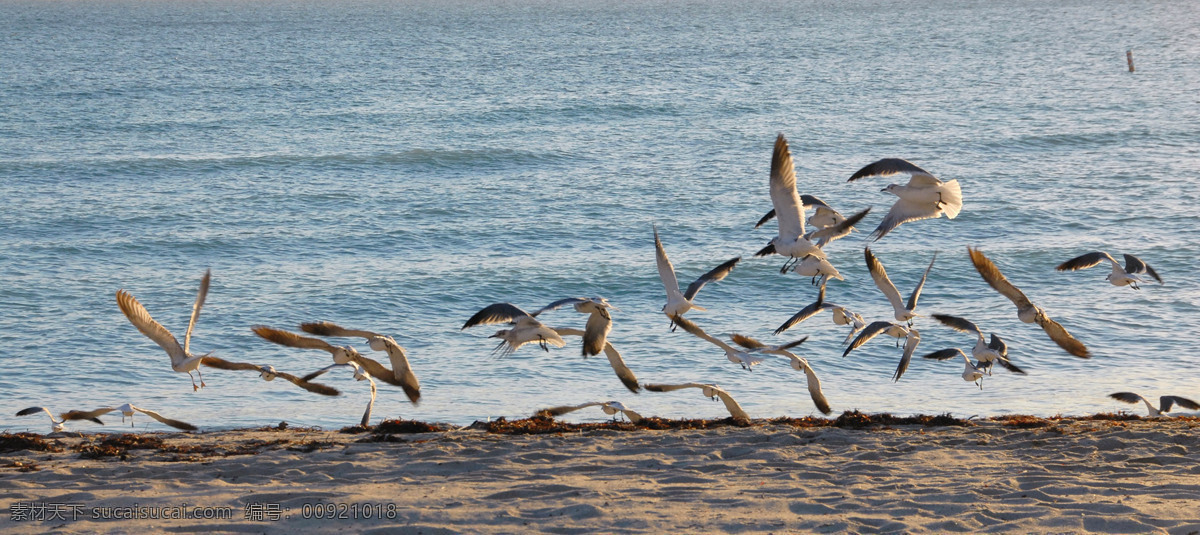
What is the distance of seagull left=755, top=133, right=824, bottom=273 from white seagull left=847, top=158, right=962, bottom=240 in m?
0.58

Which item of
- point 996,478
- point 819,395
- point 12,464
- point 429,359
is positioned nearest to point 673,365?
point 429,359

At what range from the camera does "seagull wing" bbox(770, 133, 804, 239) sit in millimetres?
10453

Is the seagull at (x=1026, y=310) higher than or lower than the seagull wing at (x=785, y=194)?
lower

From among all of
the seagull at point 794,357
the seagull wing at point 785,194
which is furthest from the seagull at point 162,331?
the seagull wing at point 785,194

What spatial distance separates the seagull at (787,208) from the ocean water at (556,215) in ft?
11.4

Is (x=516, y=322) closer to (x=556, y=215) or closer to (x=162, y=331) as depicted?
(x=162, y=331)

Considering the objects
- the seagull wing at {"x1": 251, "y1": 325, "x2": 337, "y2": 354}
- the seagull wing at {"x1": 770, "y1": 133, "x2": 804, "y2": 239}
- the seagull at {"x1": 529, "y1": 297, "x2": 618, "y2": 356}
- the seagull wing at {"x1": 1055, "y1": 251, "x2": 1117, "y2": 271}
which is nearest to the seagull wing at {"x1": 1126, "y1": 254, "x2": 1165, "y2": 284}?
the seagull wing at {"x1": 1055, "y1": 251, "x2": 1117, "y2": 271}

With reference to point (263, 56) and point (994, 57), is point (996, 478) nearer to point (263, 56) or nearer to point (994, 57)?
point (994, 57)

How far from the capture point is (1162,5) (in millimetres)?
112062

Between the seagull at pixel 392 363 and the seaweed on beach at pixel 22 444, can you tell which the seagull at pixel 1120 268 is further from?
the seaweed on beach at pixel 22 444

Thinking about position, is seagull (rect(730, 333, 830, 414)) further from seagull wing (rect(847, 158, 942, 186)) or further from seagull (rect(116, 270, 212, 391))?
seagull (rect(116, 270, 212, 391))

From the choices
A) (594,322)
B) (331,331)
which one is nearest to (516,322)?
(594,322)

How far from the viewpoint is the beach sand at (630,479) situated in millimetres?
8133

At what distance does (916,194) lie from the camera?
10500mm
